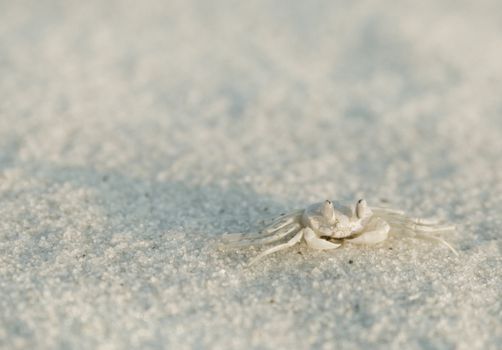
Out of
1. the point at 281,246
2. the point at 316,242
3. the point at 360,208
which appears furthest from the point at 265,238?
the point at 360,208

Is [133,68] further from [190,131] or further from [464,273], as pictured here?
[464,273]

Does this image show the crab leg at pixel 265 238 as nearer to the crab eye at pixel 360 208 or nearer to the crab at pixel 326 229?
the crab at pixel 326 229

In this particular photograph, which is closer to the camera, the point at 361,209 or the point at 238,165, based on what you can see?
the point at 361,209

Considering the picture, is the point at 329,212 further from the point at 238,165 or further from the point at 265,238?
the point at 238,165

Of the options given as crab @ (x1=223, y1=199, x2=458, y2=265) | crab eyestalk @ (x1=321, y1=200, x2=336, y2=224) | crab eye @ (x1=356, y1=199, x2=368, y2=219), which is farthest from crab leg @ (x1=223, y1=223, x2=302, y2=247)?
crab eye @ (x1=356, y1=199, x2=368, y2=219)

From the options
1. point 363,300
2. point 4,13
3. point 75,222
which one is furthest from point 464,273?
point 4,13

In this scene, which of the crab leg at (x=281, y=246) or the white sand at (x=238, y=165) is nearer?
the white sand at (x=238, y=165)

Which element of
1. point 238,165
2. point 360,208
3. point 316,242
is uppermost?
point 238,165

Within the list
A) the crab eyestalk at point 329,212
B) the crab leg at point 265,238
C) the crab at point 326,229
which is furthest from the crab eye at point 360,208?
the crab leg at point 265,238
